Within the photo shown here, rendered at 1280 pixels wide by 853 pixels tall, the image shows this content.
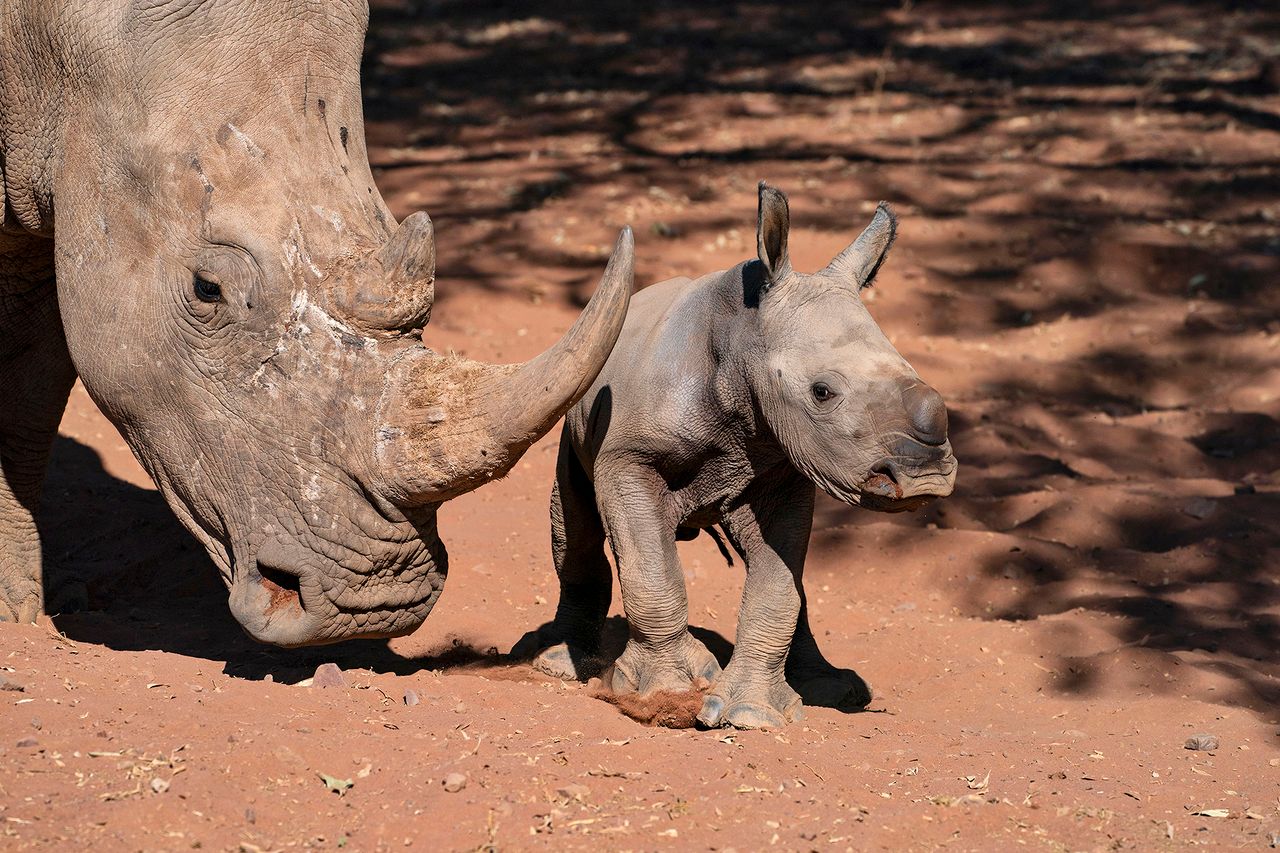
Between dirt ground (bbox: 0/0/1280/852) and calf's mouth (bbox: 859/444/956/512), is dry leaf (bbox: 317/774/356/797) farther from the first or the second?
calf's mouth (bbox: 859/444/956/512)

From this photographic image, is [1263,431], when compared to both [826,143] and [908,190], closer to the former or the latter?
[908,190]

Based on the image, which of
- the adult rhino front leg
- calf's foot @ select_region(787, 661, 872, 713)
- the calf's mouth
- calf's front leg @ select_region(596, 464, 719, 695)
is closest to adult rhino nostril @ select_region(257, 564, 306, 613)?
calf's front leg @ select_region(596, 464, 719, 695)

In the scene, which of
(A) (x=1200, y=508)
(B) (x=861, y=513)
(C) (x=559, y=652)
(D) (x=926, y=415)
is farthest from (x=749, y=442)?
(A) (x=1200, y=508)

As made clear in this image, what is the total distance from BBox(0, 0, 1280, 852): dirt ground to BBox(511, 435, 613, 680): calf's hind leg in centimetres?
21

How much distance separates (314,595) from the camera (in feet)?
14.3

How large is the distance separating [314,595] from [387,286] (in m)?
0.93

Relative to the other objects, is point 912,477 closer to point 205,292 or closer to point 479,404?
point 479,404

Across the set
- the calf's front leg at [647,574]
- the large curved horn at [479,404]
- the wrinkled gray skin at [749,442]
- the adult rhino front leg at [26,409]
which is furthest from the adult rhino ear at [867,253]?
the adult rhino front leg at [26,409]

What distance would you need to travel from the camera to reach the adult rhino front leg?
609cm

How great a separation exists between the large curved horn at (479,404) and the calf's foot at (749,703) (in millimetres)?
1325

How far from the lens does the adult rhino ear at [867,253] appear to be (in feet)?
16.8

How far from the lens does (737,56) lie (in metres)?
15.8

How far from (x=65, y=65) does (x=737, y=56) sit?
11713 millimetres

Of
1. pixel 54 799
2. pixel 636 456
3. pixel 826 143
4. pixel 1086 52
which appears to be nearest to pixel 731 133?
pixel 826 143
